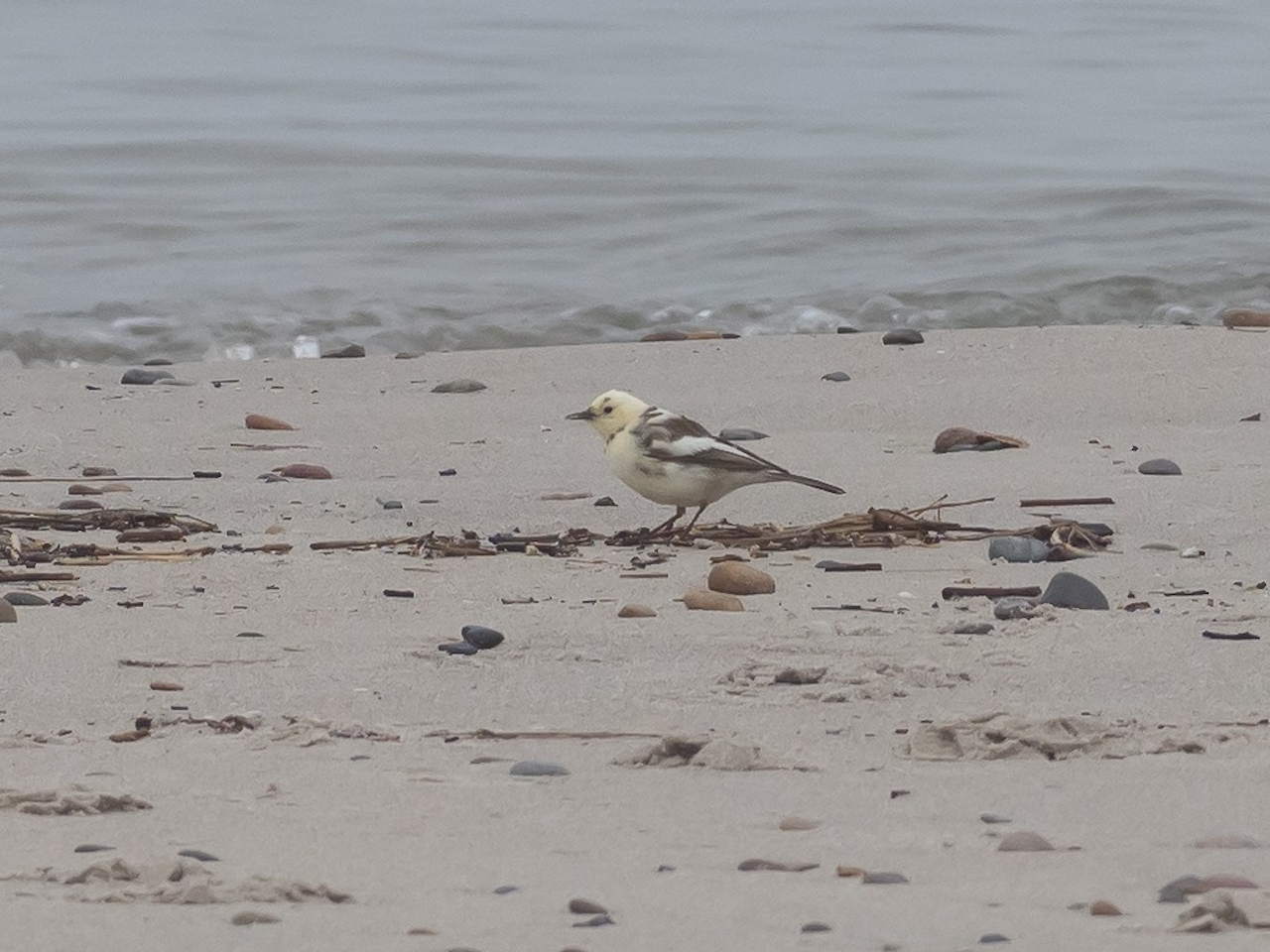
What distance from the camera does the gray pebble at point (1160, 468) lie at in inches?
258

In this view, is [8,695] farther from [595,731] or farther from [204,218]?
[204,218]

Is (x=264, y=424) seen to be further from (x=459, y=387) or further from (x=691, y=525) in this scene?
(x=691, y=525)

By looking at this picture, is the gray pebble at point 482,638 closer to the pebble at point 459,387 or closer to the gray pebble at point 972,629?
the gray pebble at point 972,629

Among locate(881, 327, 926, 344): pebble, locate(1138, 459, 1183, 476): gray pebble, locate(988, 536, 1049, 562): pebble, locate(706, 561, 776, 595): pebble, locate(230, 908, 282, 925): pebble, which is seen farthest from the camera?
locate(881, 327, 926, 344): pebble

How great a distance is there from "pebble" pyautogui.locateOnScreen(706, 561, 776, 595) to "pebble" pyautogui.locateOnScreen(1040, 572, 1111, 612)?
624 mm

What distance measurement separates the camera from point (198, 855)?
3.03 m

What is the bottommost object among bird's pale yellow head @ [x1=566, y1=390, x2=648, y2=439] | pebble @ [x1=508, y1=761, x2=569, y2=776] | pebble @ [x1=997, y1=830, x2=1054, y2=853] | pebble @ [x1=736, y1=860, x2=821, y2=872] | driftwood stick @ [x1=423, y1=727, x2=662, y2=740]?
driftwood stick @ [x1=423, y1=727, x2=662, y2=740]

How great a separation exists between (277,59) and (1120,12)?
8297 millimetres

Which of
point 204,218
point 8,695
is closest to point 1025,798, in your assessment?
point 8,695

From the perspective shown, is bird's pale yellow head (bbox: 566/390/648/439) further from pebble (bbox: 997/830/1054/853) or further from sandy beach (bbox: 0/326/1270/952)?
Answer: pebble (bbox: 997/830/1054/853)

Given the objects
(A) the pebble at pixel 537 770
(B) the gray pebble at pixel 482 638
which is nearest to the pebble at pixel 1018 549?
(B) the gray pebble at pixel 482 638

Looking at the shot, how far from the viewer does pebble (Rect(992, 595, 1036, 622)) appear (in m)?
4.69

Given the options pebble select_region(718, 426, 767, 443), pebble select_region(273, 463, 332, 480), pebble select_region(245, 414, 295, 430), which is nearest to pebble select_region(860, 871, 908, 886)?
pebble select_region(273, 463, 332, 480)

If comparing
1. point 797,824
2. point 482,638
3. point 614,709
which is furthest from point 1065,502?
point 797,824
